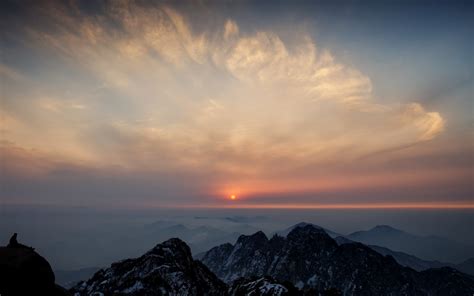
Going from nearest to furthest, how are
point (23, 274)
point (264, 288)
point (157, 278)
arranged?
point (23, 274) → point (264, 288) → point (157, 278)

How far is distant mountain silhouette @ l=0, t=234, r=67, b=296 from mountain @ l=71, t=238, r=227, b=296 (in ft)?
219

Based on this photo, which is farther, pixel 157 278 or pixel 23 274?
pixel 157 278

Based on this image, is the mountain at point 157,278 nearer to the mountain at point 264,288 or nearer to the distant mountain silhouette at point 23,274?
the mountain at point 264,288

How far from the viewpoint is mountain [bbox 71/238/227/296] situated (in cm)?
11206

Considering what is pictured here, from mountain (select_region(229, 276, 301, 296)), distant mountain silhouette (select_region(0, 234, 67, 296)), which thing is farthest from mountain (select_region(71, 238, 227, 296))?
distant mountain silhouette (select_region(0, 234, 67, 296))

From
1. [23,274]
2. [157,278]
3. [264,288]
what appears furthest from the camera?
[157,278]

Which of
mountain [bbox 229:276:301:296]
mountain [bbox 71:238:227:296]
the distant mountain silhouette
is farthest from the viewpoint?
mountain [bbox 71:238:227:296]

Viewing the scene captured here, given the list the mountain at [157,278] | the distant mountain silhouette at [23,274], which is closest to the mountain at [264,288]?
the mountain at [157,278]

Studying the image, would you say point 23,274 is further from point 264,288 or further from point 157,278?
→ point 157,278

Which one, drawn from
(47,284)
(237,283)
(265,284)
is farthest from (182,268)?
(47,284)

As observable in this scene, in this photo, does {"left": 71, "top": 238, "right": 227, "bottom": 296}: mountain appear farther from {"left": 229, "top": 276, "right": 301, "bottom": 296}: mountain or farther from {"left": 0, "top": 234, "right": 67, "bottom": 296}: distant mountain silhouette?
{"left": 0, "top": 234, "right": 67, "bottom": 296}: distant mountain silhouette

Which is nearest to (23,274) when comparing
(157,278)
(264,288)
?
(264,288)

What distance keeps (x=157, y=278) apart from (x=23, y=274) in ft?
251

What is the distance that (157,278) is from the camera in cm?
11594
